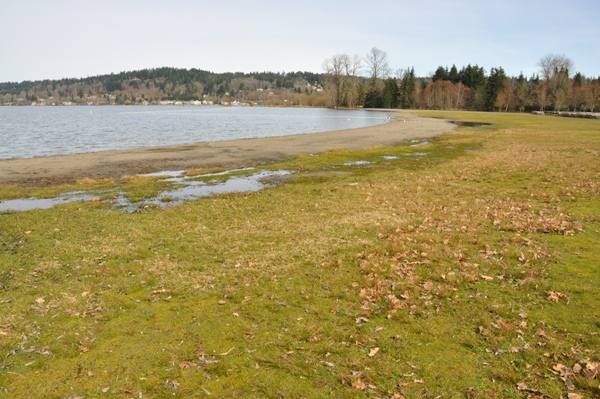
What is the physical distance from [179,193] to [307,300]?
558 inches

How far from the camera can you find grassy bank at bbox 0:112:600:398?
19.7 feet

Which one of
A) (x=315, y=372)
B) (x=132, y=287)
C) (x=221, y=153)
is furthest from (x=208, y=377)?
(x=221, y=153)

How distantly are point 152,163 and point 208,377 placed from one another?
93.2 feet

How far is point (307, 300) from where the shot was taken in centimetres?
850

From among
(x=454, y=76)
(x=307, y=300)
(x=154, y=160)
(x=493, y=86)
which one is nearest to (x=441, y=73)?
(x=454, y=76)

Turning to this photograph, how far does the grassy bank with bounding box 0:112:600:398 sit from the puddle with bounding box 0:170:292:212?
7.12 feet

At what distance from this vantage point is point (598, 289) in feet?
27.3

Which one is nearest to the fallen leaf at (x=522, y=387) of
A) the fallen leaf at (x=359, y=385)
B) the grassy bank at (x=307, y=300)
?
the grassy bank at (x=307, y=300)

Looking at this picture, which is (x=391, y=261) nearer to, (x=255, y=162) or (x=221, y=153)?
(x=255, y=162)

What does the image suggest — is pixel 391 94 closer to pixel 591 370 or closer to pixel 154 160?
pixel 154 160

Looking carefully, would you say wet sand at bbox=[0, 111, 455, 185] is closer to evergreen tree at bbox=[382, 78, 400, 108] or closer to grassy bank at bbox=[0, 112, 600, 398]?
grassy bank at bbox=[0, 112, 600, 398]

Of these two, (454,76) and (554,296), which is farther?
(454,76)

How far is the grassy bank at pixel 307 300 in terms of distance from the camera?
5996mm

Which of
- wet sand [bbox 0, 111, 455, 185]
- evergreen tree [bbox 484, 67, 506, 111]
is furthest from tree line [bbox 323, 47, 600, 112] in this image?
wet sand [bbox 0, 111, 455, 185]
